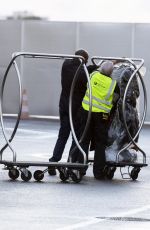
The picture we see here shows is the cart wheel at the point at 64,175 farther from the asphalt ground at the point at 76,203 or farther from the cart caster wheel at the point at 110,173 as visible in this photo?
the cart caster wheel at the point at 110,173

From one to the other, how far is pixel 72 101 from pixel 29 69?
18.0 meters

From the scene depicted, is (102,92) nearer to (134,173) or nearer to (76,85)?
(76,85)

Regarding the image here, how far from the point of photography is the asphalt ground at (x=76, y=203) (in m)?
11.2

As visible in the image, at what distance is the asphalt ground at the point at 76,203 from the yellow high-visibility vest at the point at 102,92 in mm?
998

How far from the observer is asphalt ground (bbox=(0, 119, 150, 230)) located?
36.9 feet

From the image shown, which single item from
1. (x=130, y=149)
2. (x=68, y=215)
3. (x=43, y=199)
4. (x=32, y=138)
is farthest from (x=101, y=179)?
(x=32, y=138)

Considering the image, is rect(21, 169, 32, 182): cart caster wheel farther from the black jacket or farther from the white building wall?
the white building wall

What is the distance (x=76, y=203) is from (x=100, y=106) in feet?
11.1

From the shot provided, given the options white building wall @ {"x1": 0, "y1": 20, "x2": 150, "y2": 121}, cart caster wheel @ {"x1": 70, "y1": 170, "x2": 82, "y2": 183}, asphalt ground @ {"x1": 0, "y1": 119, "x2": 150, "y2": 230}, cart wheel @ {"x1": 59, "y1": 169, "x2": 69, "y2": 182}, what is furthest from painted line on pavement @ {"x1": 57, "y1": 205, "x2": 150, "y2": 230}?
white building wall @ {"x1": 0, "y1": 20, "x2": 150, "y2": 121}

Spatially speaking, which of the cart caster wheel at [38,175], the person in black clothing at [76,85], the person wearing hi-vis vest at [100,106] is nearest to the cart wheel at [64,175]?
the cart caster wheel at [38,175]

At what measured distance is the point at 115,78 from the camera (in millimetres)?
16656

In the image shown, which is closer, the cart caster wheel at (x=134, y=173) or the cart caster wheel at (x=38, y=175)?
the cart caster wheel at (x=38, y=175)

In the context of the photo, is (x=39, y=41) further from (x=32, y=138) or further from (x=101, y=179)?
(x=101, y=179)

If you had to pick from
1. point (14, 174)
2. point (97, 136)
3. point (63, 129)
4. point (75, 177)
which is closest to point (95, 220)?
point (75, 177)
